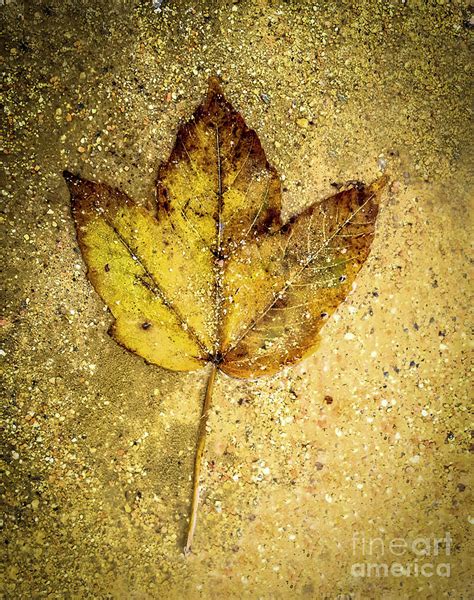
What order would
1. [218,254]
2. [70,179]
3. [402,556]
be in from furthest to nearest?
[402,556], [70,179], [218,254]

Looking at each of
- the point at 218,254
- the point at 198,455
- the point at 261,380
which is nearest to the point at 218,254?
the point at 218,254

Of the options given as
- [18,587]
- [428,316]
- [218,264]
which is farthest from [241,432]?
[18,587]

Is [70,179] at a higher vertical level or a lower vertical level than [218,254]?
higher

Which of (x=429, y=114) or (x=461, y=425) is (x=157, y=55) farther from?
(x=461, y=425)

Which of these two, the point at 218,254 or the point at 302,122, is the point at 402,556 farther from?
the point at 302,122

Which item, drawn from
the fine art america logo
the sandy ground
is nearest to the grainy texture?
the sandy ground

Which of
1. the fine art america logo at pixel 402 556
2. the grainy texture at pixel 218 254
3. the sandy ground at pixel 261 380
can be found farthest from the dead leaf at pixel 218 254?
the fine art america logo at pixel 402 556

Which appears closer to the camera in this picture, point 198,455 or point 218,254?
point 218,254
